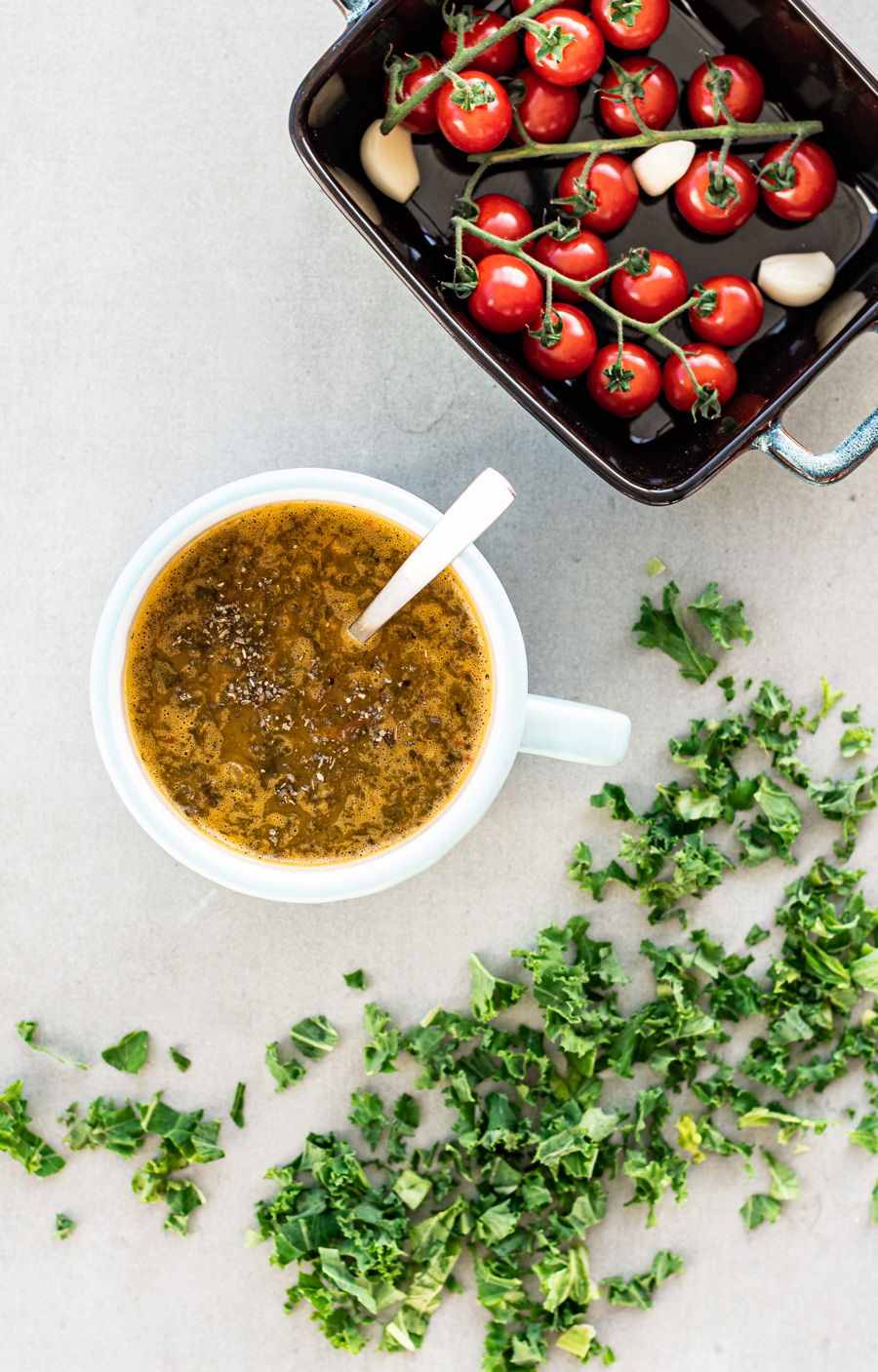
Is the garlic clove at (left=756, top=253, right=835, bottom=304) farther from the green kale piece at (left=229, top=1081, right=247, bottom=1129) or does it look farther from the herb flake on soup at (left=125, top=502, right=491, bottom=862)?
the green kale piece at (left=229, top=1081, right=247, bottom=1129)

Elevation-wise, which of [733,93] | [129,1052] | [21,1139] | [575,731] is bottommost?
[21,1139]

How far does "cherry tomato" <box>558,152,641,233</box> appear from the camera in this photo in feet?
3.03

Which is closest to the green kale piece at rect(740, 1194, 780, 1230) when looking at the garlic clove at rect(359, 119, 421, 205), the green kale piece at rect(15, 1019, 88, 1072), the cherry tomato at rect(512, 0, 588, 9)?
the green kale piece at rect(15, 1019, 88, 1072)

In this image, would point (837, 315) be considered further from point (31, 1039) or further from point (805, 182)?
point (31, 1039)

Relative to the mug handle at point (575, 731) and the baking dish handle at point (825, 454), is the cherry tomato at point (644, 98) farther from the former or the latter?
the mug handle at point (575, 731)

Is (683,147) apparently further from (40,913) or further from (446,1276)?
(446,1276)

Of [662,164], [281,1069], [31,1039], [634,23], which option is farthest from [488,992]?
[634,23]

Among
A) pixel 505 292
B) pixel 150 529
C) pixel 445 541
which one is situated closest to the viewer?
pixel 445 541

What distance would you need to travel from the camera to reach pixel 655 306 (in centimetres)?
95

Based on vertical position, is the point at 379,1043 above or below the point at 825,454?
below

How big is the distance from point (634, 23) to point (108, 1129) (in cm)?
114

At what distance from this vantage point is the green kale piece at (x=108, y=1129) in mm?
1078

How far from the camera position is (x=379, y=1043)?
42.0 inches

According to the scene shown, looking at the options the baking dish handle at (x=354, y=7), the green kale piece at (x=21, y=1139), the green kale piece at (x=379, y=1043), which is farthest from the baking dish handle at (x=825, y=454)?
the green kale piece at (x=21, y=1139)
